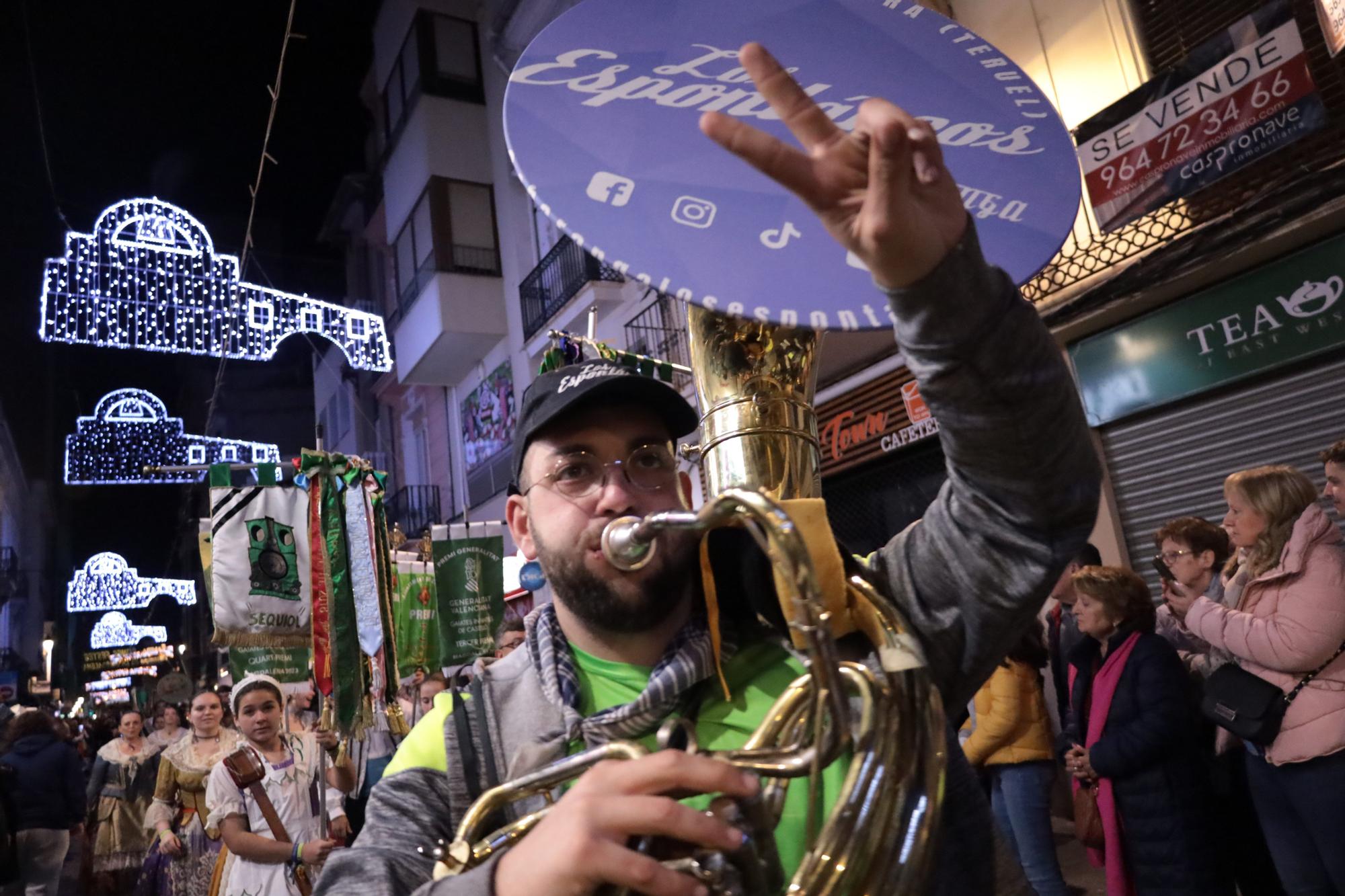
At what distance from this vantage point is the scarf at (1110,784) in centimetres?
397

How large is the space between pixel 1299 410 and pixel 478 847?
727 centimetres

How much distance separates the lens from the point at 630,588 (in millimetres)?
1543

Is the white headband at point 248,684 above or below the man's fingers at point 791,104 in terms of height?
below

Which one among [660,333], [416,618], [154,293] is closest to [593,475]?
[416,618]

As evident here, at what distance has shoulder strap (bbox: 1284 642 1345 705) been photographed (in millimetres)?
3559

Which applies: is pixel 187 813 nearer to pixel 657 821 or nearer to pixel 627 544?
pixel 627 544

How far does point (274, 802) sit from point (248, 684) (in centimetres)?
75

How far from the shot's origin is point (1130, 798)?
391 centimetres

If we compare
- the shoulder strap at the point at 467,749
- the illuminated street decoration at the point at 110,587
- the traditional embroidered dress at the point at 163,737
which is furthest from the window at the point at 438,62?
the shoulder strap at the point at 467,749

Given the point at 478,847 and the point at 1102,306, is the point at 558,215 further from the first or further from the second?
the point at 1102,306

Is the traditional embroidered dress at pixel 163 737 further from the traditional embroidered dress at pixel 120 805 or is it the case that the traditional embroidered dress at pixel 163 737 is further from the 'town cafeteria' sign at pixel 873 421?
the 'town cafeteria' sign at pixel 873 421

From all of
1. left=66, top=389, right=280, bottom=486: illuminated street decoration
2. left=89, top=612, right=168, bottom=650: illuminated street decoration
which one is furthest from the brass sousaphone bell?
left=89, top=612, right=168, bottom=650: illuminated street decoration

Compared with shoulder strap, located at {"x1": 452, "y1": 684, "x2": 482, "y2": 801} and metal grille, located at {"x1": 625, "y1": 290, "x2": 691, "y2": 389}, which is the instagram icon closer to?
shoulder strap, located at {"x1": 452, "y1": 684, "x2": 482, "y2": 801}

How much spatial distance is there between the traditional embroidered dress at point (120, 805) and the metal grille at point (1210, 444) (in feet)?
28.3
